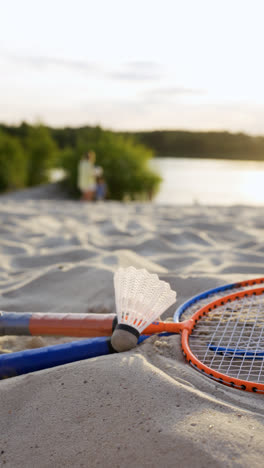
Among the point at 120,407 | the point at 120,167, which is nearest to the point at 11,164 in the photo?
the point at 120,167

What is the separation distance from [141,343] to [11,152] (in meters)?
14.3

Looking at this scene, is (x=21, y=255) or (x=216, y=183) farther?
(x=216, y=183)

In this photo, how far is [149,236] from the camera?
12.7 feet

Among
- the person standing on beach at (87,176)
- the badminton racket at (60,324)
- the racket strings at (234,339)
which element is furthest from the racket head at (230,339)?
the person standing on beach at (87,176)

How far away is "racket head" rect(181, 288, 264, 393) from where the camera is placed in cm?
150

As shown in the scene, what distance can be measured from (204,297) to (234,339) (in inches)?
12.6

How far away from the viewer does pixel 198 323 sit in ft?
6.06

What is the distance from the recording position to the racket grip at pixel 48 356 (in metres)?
1.55

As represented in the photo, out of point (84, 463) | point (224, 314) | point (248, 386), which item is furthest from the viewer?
point (224, 314)

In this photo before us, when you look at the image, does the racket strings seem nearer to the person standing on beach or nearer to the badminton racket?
the badminton racket

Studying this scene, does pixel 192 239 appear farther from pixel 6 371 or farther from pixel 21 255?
pixel 6 371

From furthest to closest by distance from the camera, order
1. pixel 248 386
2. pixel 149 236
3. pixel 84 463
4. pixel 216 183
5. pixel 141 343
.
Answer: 1. pixel 216 183
2. pixel 149 236
3. pixel 141 343
4. pixel 248 386
5. pixel 84 463

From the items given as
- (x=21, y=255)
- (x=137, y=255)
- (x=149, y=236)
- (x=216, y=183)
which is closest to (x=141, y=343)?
(x=137, y=255)

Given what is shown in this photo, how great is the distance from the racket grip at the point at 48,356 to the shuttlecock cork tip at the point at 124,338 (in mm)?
33
